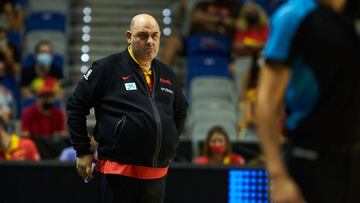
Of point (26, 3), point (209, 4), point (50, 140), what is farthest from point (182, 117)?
point (26, 3)

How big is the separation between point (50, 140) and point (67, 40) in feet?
13.3

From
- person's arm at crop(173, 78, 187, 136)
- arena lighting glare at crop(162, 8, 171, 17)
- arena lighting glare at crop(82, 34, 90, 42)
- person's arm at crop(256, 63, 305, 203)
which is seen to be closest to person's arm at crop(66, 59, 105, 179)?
person's arm at crop(173, 78, 187, 136)

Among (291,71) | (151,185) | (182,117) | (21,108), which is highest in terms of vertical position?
(291,71)

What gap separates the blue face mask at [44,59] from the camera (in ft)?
35.6

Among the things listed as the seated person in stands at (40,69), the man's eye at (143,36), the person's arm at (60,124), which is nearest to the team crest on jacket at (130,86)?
the man's eye at (143,36)

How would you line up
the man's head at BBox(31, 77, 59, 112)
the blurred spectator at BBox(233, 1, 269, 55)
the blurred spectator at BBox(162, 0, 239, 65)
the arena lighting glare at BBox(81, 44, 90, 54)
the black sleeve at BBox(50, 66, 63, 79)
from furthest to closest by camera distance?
the arena lighting glare at BBox(81, 44, 90, 54) < the blurred spectator at BBox(162, 0, 239, 65) < the blurred spectator at BBox(233, 1, 269, 55) < the black sleeve at BBox(50, 66, 63, 79) < the man's head at BBox(31, 77, 59, 112)

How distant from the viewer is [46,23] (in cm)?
1227

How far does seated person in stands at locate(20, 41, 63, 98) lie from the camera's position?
35.6 feet

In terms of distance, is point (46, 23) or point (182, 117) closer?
point (182, 117)

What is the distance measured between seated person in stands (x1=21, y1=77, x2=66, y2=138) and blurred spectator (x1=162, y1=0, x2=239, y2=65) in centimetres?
245

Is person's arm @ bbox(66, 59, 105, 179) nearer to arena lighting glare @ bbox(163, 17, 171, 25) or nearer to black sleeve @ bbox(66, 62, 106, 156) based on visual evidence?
black sleeve @ bbox(66, 62, 106, 156)

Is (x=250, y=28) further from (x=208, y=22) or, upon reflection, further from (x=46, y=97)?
(x=46, y=97)

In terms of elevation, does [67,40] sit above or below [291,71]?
below

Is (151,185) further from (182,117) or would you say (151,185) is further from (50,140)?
(50,140)
